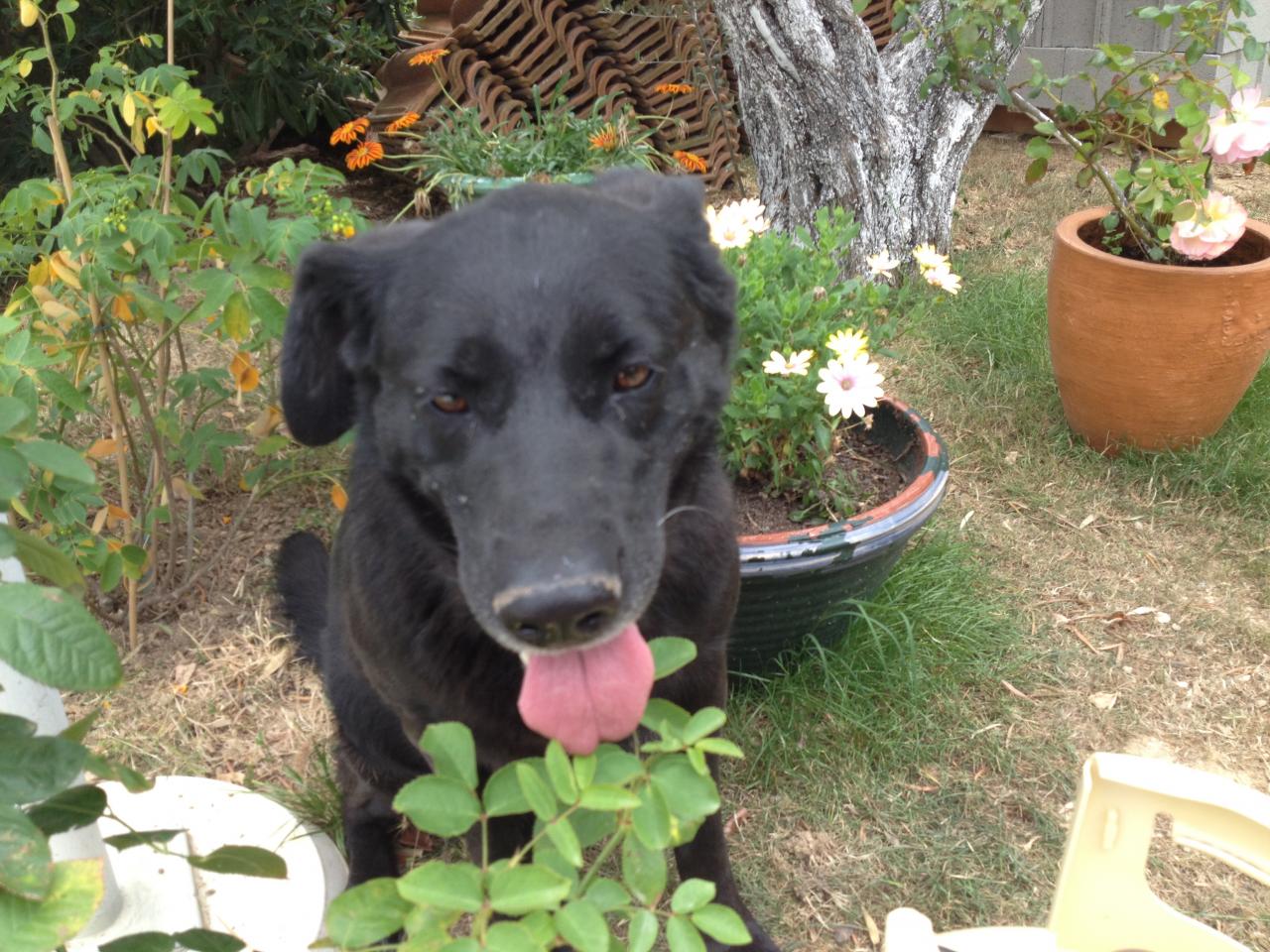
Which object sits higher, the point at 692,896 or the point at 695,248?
the point at 695,248

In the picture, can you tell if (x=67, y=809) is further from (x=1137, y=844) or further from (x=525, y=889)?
(x=1137, y=844)

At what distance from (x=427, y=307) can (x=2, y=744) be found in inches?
30.0

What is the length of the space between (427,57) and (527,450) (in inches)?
145

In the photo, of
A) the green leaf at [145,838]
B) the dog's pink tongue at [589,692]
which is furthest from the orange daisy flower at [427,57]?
the green leaf at [145,838]

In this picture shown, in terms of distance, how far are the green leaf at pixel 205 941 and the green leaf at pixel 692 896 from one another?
0.47 metres

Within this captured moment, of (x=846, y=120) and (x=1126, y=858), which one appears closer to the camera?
(x=1126, y=858)

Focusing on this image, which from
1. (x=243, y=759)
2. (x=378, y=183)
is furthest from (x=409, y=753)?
(x=378, y=183)

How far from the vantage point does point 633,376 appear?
1.37m

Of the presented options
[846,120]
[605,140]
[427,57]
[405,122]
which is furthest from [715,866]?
[427,57]

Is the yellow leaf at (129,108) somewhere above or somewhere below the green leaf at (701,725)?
above

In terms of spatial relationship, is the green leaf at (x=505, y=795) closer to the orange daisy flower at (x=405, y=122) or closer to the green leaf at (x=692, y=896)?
the green leaf at (x=692, y=896)

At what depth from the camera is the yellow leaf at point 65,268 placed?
6.83 feet

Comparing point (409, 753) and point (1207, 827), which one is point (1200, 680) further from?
point (409, 753)

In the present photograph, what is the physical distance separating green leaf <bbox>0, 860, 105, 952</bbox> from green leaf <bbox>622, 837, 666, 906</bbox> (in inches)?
16.1
